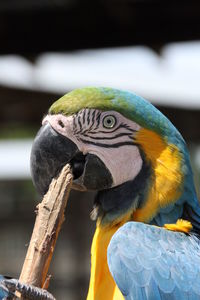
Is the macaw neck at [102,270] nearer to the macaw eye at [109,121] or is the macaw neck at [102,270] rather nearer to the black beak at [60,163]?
the black beak at [60,163]

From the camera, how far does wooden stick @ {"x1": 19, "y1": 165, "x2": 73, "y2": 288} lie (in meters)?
2.10

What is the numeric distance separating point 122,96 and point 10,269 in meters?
5.99

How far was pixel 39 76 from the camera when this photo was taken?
5.77 metres

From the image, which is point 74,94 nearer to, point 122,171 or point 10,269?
point 122,171

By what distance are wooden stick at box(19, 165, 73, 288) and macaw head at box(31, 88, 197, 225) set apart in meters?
0.12

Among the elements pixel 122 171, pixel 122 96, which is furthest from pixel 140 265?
pixel 122 96

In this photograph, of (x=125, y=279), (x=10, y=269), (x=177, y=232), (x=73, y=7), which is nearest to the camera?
(x=125, y=279)

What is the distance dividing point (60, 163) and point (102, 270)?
1.27ft

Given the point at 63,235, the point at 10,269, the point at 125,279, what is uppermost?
the point at 125,279

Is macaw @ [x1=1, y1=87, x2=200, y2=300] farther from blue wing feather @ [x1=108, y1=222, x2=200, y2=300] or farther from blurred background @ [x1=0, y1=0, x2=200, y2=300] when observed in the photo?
blurred background @ [x1=0, y1=0, x2=200, y2=300]

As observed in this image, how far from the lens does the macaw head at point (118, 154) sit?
2.48 m

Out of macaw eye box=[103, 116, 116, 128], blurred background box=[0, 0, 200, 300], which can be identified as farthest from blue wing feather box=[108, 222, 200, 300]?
blurred background box=[0, 0, 200, 300]

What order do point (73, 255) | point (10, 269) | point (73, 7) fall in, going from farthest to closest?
point (10, 269), point (73, 255), point (73, 7)

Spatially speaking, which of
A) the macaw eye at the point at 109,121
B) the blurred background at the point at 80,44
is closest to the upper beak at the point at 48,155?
the macaw eye at the point at 109,121
